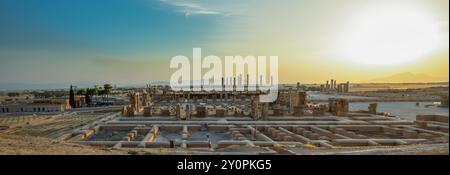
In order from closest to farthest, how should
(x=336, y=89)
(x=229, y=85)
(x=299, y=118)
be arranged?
(x=299, y=118)
(x=229, y=85)
(x=336, y=89)

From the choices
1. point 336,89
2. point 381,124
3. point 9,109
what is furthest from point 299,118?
point 336,89

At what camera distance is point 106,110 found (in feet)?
102
